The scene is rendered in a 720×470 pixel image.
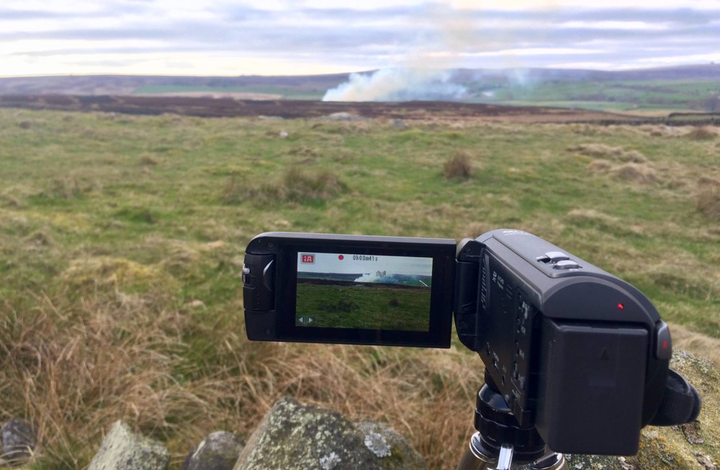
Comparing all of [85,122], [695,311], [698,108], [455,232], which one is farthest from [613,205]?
[698,108]

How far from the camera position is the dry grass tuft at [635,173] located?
16344mm

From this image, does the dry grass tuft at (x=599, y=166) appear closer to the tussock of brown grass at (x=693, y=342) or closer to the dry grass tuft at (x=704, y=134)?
the dry grass tuft at (x=704, y=134)

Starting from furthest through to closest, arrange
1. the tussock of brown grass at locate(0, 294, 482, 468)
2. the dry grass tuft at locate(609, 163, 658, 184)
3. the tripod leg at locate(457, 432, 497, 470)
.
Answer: the dry grass tuft at locate(609, 163, 658, 184)
the tussock of brown grass at locate(0, 294, 482, 468)
the tripod leg at locate(457, 432, 497, 470)

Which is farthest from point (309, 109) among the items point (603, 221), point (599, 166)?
point (603, 221)

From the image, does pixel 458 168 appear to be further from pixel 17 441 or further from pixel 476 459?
pixel 476 459

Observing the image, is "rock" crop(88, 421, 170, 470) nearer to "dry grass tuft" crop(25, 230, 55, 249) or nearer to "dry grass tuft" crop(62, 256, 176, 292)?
"dry grass tuft" crop(62, 256, 176, 292)

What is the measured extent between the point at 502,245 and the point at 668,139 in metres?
29.1

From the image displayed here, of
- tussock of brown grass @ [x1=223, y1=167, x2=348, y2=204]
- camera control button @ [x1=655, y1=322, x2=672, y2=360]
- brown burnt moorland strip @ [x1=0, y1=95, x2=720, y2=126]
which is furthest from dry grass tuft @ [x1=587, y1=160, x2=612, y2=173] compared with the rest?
brown burnt moorland strip @ [x1=0, y1=95, x2=720, y2=126]

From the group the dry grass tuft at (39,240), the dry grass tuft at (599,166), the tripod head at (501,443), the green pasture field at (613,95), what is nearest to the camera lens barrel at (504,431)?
the tripod head at (501,443)

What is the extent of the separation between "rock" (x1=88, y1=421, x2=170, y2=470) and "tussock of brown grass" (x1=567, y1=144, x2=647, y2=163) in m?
19.4

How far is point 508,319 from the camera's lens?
1322 millimetres

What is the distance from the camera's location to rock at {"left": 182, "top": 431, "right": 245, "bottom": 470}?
10.6ft

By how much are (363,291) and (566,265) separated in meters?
0.61

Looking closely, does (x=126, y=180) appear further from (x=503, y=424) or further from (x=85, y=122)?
(x=85, y=122)
